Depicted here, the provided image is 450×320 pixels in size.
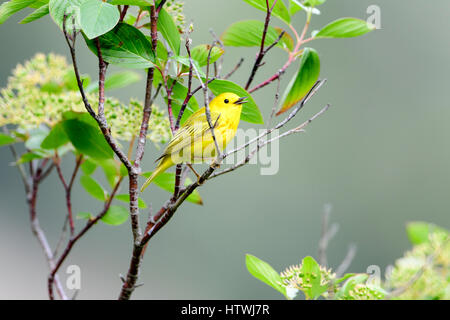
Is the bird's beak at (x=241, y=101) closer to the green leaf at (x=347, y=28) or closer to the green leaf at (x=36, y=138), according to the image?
the green leaf at (x=347, y=28)

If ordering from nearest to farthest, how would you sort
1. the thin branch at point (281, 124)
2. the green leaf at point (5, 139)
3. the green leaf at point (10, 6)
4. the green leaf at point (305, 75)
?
the thin branch at point (281, 124), the green leaf at point (10, 6), the green leaf at point (305, 75), the green leaf at point (5, 139)

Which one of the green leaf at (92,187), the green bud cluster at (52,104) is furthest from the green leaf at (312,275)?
the green leaf at (92,187)

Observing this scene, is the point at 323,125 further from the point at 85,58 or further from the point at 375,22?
the point at 375,22

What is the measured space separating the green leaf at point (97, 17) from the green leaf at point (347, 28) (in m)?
0.39

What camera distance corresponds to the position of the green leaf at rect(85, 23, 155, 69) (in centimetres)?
63

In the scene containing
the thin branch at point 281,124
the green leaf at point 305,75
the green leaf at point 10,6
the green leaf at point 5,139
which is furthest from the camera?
the green leaf at point 5,139

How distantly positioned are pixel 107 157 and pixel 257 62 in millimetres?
296

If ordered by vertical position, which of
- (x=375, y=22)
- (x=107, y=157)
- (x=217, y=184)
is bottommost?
(x=107, y=157)

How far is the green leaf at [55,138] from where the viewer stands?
853 millimetres

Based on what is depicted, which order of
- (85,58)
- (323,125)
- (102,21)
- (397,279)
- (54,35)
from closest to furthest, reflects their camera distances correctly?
(102,21) → (397,279) → (85,58) → (54,35) → (323,125)

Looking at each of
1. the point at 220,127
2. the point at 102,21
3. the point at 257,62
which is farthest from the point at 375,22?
the point at 102,21

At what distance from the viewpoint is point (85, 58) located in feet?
10.1

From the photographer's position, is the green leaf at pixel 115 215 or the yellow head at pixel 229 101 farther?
the green leaf at pixel 115 215

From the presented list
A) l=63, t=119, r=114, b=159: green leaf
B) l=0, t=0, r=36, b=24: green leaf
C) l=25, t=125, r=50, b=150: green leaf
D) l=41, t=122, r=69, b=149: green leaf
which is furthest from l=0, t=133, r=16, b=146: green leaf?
l=0, t=0, r=36, b=24: green leaf
